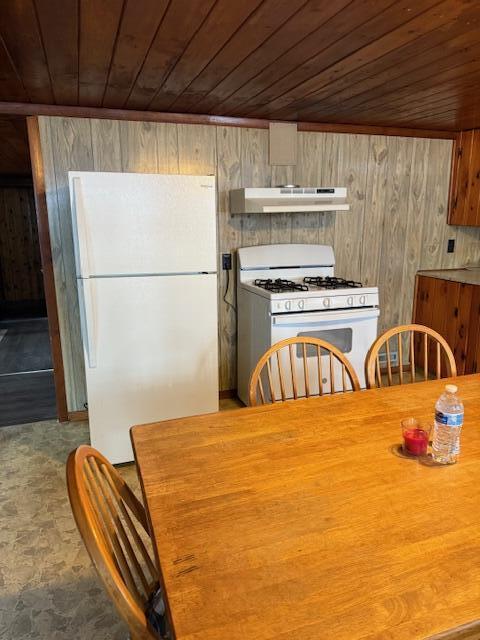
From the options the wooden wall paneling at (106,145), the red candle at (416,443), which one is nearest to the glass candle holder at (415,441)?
the red candle at (416,443)

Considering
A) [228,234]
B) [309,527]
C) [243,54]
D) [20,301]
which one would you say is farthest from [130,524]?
[20,301]

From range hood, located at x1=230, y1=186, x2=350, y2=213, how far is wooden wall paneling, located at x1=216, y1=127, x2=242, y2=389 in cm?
18

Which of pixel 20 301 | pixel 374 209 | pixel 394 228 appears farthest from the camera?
pixel 20 301

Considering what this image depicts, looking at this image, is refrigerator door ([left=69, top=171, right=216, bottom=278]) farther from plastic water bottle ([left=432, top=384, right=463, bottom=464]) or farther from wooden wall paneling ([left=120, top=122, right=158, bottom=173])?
plastic water bottle ([left=432, top=384, right=463, bottom=464])

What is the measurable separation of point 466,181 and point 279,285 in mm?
1979

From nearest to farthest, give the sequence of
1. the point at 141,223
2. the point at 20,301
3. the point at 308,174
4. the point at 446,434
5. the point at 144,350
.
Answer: the point at 446,434, the point at 141,223, the point at 144,350, the point at 308,174, the point at 20,301

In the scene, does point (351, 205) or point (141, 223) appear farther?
point (351, 205)

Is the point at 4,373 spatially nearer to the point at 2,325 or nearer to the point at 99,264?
the point at 2,325

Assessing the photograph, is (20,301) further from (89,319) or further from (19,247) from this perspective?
(89,319)

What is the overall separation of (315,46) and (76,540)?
2.35 m

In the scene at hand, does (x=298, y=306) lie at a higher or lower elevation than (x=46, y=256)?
lower

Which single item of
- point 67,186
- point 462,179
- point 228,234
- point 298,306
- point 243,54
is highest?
point 243,54

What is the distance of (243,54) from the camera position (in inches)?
74.7

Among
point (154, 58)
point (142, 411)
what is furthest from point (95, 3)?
point (142, 411)
